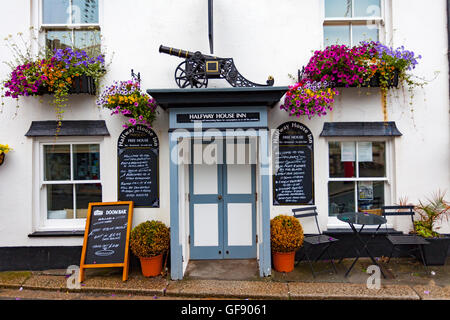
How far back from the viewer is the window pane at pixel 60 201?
5758 mm

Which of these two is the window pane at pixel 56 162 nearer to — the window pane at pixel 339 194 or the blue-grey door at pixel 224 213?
the blue-grey door at pixel 224 213

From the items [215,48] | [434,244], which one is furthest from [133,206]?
[434,244]

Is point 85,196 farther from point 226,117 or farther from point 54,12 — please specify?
point 54,12

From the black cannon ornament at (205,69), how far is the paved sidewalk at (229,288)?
319 cm

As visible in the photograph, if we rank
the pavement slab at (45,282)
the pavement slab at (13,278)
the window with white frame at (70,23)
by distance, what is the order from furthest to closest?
the window with white frame at (70,23)
the pavement slab at (13,278)
the pavement slab at (45,282)

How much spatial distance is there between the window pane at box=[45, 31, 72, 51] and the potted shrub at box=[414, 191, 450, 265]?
7053 millimetres

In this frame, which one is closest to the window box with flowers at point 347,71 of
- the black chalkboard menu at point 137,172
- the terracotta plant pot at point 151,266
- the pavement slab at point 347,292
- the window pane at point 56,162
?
the black chalkboard menu at point 137,172

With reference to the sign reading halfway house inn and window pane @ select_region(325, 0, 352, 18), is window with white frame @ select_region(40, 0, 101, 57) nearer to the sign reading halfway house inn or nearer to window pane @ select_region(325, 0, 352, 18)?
the sign reading halfway house inn

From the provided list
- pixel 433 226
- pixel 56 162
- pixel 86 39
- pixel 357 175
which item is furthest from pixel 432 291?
pixel 86 39

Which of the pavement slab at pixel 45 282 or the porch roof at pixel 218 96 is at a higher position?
the porch roof at pixel 218 96

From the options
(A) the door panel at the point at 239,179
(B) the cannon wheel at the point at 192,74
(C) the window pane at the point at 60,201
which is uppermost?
(B) the cannon wheel at the point at 192,74

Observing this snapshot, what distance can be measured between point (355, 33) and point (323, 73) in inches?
51.6

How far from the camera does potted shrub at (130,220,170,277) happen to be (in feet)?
16.0

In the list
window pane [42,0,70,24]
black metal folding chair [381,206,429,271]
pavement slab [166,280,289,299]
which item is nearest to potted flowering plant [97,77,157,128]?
window pane [42,0,70,24]
